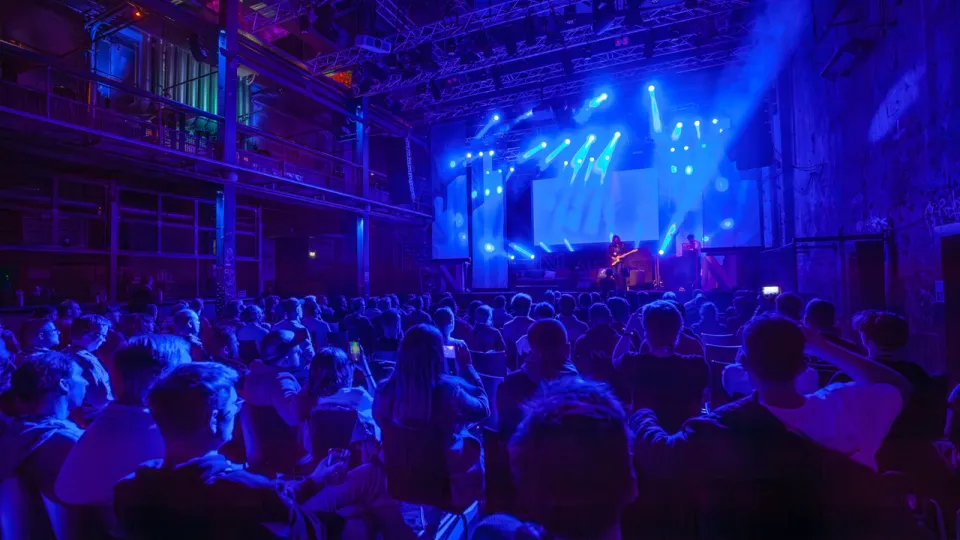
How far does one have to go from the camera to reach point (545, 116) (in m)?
15.6

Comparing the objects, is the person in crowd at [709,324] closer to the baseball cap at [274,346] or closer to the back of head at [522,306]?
the back of head at [522,306]

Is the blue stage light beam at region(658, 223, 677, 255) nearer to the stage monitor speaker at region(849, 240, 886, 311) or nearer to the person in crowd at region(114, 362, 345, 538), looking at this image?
the stage monitor speaker at region(849, 240, 886, 311)

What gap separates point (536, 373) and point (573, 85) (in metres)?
12.7

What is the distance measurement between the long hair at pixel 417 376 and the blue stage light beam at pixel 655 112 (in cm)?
1369

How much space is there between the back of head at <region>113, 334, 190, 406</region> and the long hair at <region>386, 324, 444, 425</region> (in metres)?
1.01

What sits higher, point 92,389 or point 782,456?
point 782,456

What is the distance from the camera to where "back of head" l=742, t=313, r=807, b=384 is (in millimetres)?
1543

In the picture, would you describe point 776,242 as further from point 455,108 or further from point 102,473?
point 102,473

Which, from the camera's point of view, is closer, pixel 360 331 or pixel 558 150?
pixel 360 331

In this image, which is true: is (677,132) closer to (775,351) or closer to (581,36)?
(581,36)

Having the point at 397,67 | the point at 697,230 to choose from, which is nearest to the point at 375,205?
the point at 397,67

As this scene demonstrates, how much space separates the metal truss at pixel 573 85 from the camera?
472 inches

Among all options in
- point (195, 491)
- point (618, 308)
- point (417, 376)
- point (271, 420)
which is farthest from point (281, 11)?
point (195, 491)

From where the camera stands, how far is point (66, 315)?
589 cm
